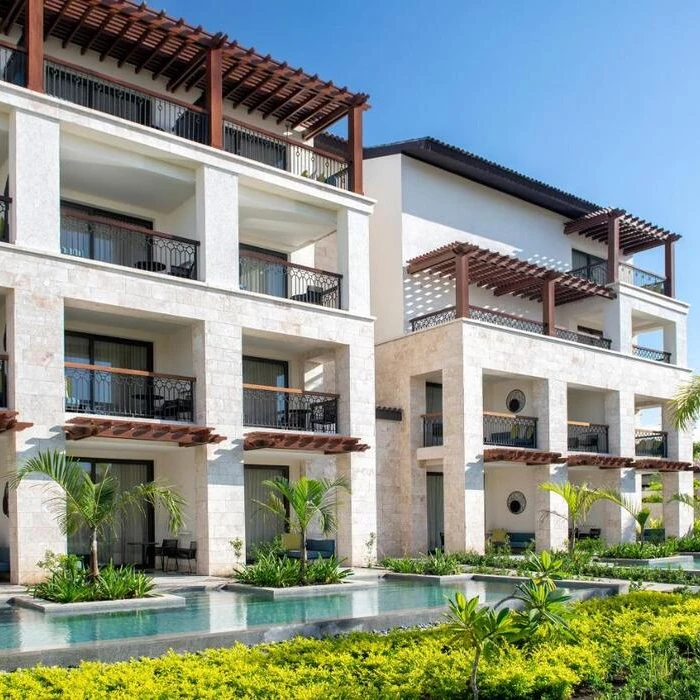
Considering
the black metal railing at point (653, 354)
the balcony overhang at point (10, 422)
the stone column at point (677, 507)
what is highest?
the black metal railing at point (653, 354)

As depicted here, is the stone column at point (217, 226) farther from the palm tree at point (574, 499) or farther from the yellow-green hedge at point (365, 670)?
the yellow-green hedge at point (365, 670)

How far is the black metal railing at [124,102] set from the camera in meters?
20.5

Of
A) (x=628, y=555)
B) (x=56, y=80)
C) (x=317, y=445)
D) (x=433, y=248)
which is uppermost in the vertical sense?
(x=56, y=80)

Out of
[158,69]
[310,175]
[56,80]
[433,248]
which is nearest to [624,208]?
[433,248]

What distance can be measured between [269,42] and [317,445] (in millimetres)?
9646

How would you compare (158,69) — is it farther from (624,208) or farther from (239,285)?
(624,208)

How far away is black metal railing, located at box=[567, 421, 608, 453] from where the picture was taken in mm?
30739

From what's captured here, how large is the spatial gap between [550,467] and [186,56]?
50.8ft

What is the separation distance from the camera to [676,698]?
26.5ft

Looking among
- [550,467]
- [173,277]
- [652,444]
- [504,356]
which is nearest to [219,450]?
[173,277]

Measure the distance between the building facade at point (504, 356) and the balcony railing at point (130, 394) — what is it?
290 inches

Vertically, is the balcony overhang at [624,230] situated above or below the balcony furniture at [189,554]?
above

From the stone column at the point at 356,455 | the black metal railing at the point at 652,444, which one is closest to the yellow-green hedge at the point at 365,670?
the stone column at the point at 356,455

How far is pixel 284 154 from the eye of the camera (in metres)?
24.7
